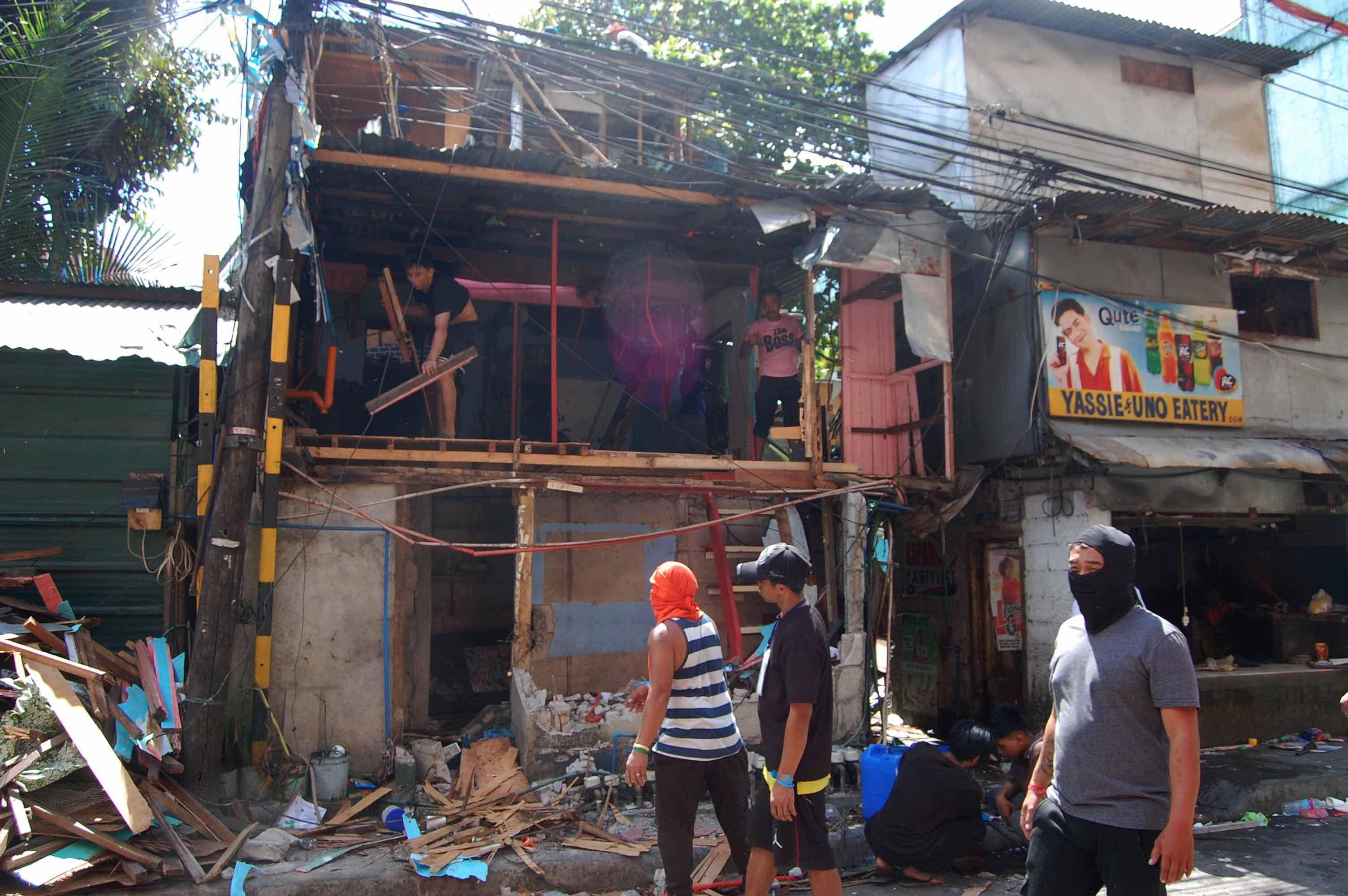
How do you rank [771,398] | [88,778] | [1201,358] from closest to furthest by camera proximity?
[88,778] < [771,398] < [1201,358]

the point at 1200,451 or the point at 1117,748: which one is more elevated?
the point at 1200,451

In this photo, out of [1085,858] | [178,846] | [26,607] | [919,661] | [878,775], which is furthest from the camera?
[919,661]

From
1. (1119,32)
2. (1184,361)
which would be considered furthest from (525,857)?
(1119,32)

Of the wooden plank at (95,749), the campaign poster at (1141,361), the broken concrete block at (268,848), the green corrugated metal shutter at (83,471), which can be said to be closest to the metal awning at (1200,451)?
the campaign poster at (1141,361)

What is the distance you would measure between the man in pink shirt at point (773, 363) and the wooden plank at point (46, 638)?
6609mm

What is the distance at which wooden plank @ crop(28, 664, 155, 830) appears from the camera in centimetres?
536

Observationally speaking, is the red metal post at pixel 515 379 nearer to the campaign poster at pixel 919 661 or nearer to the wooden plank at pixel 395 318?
the wooden plank at pixel 395 318

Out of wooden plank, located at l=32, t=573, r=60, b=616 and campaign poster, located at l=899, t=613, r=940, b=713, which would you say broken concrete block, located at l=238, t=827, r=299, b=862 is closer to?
wooden plank, located at l=32, t=573, r=60, b=616

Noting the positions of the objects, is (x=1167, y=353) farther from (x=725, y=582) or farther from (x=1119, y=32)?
(x=725, y=582)

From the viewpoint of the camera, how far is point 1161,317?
1053 centimetres

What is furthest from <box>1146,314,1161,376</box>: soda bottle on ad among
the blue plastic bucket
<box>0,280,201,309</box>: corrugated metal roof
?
<box>0,280,201,309</box>: corrugated metal roof

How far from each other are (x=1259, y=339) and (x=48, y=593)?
525 inches

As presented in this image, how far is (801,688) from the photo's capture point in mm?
4105

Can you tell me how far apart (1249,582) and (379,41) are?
13.1 metres
